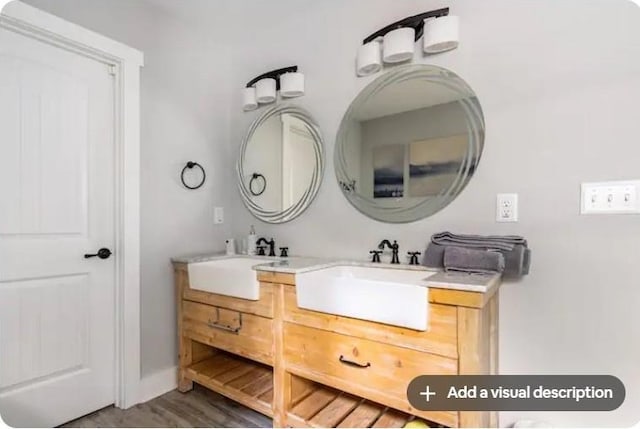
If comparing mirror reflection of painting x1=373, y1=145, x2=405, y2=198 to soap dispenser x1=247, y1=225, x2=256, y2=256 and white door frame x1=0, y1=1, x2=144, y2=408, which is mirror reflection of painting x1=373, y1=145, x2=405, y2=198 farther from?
white door frame x1=0, y1=1, x2=144, y2=408

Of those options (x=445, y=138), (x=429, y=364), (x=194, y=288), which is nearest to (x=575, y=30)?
(x=445, y=138)

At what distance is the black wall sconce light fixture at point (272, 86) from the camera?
1999 mm

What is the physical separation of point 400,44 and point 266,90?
3.00 feet

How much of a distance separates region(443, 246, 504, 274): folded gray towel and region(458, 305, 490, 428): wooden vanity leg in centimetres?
23

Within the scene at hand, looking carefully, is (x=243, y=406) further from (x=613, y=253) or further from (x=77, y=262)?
(x=613, y=253)

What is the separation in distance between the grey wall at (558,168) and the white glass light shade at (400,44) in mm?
85

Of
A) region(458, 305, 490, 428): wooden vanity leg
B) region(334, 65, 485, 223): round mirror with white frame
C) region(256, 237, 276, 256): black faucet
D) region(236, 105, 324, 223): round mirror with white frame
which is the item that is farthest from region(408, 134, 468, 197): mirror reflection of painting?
region(256, 237, 276, 256): black faucet

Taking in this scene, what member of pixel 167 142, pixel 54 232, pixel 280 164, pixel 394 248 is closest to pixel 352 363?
pixel 394 248

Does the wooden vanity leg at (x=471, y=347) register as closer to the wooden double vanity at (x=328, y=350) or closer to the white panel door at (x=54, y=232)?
the wooden double vanity at (x=328, y=350)

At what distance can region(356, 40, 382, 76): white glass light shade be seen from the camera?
168 cm

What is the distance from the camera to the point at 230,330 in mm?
1681

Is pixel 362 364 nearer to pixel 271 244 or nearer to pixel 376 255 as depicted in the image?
pixel 376 255

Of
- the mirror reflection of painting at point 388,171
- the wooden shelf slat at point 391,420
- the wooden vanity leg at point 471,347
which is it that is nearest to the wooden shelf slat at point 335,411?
the wooden shelf slat at point 391,420

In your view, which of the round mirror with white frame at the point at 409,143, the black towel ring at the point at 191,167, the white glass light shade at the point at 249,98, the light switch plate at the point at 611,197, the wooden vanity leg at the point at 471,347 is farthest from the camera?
the white glass light shade at the point at 249,98
